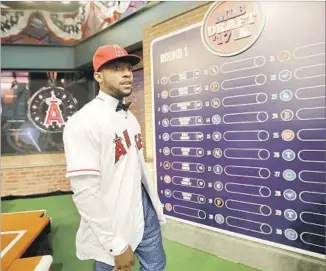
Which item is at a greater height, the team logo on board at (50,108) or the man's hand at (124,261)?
the team logo on board at (50,108)

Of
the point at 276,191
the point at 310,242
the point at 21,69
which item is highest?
the point at 21,69

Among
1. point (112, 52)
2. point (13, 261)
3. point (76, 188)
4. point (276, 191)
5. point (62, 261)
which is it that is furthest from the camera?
point (62, 261)

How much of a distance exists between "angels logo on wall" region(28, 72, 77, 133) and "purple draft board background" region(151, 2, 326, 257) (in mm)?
3380

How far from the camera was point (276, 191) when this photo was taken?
8.38 ft

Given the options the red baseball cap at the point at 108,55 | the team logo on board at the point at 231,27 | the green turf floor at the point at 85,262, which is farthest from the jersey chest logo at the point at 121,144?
the green turf floor at the point at 85,262


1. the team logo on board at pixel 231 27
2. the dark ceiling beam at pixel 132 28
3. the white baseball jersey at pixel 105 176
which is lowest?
the white baseball jersey at pixel 105 176

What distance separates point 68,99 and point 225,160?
4.40m

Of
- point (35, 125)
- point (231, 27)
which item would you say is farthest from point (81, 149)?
point (35, 125)

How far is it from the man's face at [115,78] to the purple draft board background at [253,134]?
1384 millimetres

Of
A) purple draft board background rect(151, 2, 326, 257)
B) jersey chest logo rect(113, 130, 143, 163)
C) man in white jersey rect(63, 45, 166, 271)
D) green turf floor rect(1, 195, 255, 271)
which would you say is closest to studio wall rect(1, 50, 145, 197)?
green turf floor rect(1, 195, 255, 271)

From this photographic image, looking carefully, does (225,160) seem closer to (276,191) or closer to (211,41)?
(276,191)

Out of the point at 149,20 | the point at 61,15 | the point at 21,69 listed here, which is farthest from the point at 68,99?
the point at 149,20

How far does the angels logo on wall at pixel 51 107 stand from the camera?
6.32 metres

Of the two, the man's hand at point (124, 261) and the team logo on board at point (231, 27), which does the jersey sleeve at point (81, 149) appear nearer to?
the man's hand at point (124, 261)
